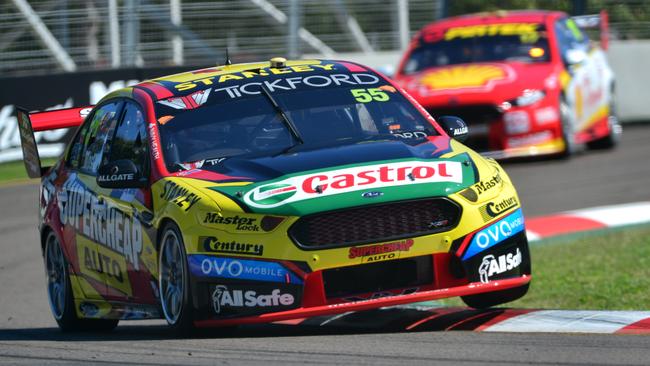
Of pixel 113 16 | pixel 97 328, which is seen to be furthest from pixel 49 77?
pixel 97 328

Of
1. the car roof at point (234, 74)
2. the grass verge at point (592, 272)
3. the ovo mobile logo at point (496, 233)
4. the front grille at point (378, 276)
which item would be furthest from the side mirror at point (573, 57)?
the front grille at point (378, 276)

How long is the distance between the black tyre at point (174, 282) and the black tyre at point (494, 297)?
1.52 m

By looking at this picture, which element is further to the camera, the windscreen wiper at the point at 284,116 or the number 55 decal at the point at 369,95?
the number 55 decal at the point at 369,95

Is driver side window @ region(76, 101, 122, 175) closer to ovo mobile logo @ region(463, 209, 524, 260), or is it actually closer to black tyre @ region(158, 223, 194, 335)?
black tyre @ region(158, 223, 194, 335)

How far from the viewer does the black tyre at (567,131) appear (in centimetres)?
1602

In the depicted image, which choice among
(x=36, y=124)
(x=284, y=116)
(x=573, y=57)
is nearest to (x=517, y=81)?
(x=573, y=57)

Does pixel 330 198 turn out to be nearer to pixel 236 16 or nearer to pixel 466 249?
pixel 466 249

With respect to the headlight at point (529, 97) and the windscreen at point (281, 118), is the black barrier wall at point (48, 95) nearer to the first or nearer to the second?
the headlight at point (529, 97)

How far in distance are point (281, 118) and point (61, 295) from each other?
200 cm

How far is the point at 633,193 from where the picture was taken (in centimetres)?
1395

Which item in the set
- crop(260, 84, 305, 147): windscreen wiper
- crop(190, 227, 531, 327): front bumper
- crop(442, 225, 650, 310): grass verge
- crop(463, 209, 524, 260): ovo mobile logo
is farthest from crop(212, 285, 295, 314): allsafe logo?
crop(442, 225, 650, 310): grass verge

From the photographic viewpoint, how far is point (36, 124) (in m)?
9.04

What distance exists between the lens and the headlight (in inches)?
622

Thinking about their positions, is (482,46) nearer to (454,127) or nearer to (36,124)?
(36,124)
